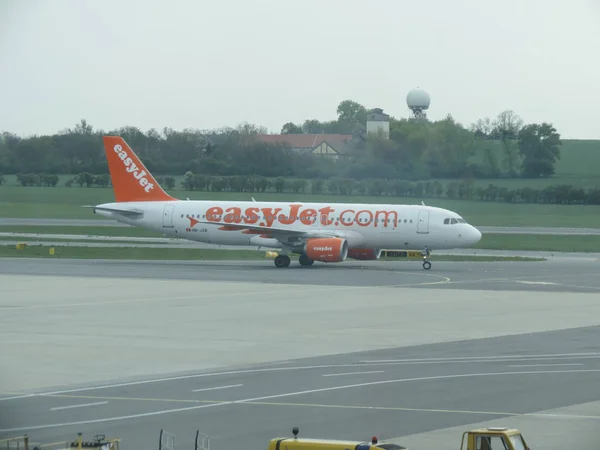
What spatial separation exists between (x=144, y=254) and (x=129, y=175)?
21.0 feet

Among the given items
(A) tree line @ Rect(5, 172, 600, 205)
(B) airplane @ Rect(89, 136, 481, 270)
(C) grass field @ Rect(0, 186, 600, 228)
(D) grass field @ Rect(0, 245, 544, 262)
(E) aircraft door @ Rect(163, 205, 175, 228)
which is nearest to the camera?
(B) airplane @ Rect(89, 136, 481, 270)

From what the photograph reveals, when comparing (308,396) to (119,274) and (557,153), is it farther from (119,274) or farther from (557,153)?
(557,153)

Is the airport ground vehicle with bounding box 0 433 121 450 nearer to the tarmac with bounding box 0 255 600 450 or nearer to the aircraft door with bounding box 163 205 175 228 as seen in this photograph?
the tarmac with bounding box 0 255 600 450

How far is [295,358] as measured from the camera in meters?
30.9

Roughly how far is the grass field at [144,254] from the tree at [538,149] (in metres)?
6.46

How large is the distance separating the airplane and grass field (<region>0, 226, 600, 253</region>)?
52.2 feet

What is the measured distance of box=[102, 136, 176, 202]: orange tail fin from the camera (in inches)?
2835

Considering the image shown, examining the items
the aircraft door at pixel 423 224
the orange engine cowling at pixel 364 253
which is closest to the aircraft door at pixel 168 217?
the orange engine cowling at pixel 364 253

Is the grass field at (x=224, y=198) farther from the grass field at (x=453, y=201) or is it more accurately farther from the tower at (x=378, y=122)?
the tower at (x=378, y=122)

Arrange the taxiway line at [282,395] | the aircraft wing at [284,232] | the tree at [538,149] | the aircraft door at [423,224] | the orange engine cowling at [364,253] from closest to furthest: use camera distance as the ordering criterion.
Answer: the taxiway line at [282,395]
the aircraft door at [423,224]
the aircraft wing at [284,232]
the orange engine cowling at [364,253]
the tree at [538,149]

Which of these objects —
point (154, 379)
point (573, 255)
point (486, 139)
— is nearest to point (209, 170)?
point (486, 139)

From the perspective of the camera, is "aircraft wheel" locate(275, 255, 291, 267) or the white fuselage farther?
"aircraft wheel" locate(275, 255, 291, 267)

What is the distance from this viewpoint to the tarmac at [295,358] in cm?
2148

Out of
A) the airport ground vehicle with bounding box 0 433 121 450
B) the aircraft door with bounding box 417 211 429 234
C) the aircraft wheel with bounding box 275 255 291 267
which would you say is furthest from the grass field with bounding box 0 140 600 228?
the airport ground vehicle with bounding box 0 433 121 450
